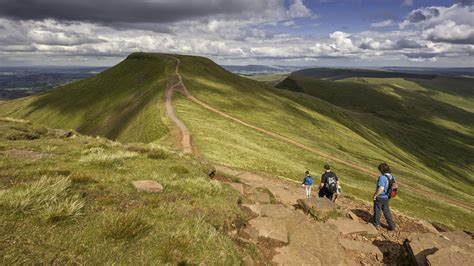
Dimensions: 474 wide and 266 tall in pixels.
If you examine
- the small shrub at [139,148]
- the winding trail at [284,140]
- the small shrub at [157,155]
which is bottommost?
the winding trail at [284,140]

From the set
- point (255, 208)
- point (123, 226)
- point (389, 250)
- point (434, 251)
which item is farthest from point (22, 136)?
point (434, 251)

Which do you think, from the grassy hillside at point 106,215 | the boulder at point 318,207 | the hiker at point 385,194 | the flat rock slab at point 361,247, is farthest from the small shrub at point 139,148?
the hiker at point 385,194

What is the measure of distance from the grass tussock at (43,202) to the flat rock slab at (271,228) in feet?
20.9

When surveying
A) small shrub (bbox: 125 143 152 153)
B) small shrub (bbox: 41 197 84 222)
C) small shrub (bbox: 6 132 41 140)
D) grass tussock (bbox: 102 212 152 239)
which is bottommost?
small shrub (bbox: 6 132 41 140)

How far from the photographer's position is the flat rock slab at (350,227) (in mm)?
15507

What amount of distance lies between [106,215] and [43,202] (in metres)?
1.79

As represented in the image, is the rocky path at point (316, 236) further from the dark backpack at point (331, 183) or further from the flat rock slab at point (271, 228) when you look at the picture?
the dark backpack at point (331, 183)

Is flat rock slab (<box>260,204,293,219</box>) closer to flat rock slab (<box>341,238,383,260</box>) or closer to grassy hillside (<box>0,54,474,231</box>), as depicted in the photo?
flat rock slab (<box>341,238,383,260</box>)

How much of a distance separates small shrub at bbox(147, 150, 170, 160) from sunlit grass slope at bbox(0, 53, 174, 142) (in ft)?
73.8

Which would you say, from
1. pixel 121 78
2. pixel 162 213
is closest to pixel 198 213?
pixel 162 213

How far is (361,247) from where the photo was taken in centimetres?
1358

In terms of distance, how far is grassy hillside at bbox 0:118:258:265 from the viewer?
7.18 m

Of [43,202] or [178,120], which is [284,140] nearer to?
[178,120]

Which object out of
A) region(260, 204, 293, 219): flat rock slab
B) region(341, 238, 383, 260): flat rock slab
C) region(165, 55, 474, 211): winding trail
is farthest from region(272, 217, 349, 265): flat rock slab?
region(165, 55, 474, 211): winding trail
